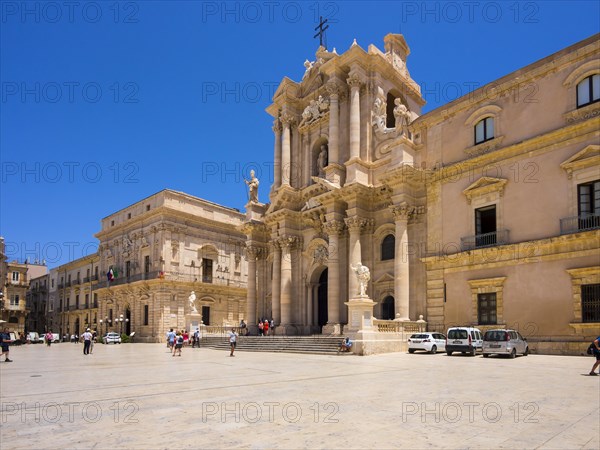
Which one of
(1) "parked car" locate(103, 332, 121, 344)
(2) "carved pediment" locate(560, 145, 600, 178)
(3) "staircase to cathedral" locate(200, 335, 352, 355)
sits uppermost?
(2) "carved pediment" locate(560, 145, 600, 178)

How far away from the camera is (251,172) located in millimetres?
38594

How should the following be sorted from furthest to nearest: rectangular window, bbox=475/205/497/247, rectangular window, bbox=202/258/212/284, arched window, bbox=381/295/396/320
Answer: rectangular window, bbox=202/258/212/284, arched window, bbox=381/295/396/320, rectangular window, bbox=475/205/497/247

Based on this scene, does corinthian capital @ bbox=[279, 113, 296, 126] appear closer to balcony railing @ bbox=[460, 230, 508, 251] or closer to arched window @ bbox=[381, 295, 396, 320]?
arched window @ bbox=[381, 295, 396, 320]

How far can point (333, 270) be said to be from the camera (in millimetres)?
29875

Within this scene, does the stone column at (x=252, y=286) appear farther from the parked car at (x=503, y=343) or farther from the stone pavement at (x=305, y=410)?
the stone pavement at (x=305, y=410)

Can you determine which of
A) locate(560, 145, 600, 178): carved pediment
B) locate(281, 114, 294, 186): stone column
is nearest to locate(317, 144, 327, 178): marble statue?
locate(281, 114, 294, 186): stone column

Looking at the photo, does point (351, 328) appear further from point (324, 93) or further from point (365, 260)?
point (324, 93)

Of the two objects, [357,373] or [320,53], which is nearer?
[357,373]

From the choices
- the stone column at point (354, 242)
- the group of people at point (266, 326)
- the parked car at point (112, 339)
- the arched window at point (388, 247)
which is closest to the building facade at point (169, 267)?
the parked car at point (112, 339)

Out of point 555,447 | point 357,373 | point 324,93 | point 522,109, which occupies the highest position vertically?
point 324,93

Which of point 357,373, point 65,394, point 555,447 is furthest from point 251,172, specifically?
point 555,447

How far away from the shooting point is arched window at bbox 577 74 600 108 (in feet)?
66.8

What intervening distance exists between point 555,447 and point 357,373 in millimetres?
8167

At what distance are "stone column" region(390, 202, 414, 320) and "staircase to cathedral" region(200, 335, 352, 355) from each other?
4134 millimetres
